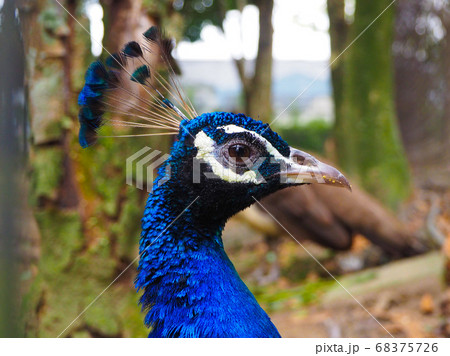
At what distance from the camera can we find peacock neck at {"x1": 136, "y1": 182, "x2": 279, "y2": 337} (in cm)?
89

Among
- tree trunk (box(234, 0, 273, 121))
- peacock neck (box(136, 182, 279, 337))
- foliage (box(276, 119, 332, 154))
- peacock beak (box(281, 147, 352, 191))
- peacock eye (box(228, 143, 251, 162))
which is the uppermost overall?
tree trunk (box(234, 0, 273, 121))

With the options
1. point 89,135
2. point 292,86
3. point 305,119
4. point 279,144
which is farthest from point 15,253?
point 305,119

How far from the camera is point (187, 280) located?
910 millimetres

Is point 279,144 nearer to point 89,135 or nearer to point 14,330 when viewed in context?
point 89,135

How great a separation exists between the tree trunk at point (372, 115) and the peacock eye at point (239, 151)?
297 centimetres

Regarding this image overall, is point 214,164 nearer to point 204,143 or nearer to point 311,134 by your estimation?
point 204,143

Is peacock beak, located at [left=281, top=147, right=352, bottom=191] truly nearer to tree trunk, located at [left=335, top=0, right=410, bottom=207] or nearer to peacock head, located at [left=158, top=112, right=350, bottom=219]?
peacock head, located at [left=158, top=112, right=350, bottom=219]

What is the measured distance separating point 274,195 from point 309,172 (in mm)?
1775

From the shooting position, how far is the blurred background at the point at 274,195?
1.05 metres

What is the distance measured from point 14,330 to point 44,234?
4.07 feet

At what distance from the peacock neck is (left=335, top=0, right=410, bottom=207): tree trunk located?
296 cm

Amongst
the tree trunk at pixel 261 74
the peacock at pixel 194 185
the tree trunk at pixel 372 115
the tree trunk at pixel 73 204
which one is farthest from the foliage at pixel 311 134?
the peacock at pixel 194 185

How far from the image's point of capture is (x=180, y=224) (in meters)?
0.95

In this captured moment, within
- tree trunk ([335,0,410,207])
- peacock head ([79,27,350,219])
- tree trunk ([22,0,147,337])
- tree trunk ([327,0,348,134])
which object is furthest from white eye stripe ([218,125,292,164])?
tree trunk ([327,0,348,134])
